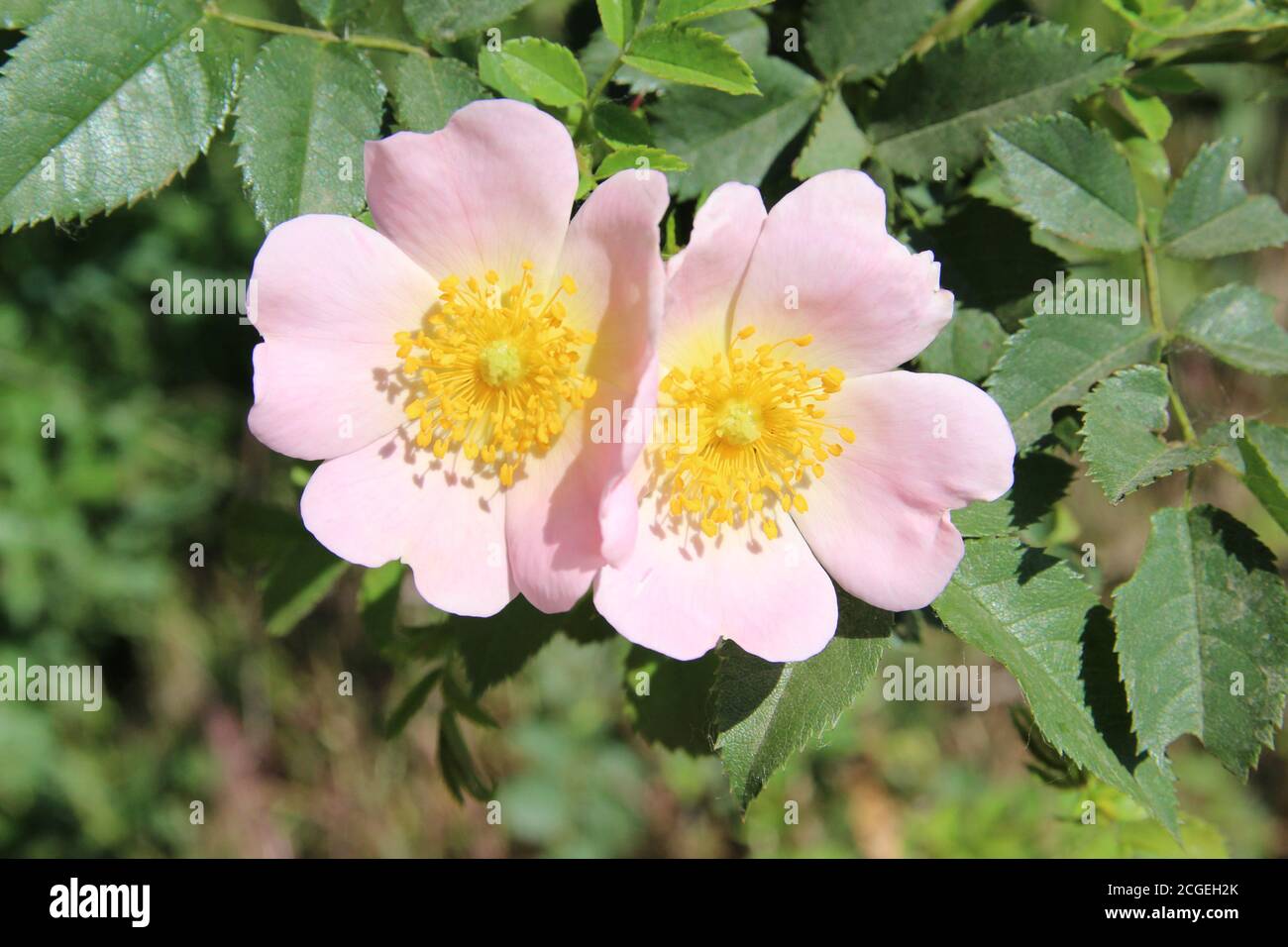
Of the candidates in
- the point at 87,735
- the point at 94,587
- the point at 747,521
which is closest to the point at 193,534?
the point at 94,587

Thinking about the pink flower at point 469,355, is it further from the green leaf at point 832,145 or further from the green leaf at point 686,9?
the green leaf at point 832,145

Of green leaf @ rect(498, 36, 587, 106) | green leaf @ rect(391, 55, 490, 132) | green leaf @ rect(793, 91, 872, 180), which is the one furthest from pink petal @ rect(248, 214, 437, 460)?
green leaf @ rect(793, 91, 872, 180)

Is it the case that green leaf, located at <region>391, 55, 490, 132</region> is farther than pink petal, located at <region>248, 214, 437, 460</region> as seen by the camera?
Yes

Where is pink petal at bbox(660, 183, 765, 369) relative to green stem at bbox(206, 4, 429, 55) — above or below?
below

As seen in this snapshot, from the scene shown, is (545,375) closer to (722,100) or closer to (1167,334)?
(722,100)

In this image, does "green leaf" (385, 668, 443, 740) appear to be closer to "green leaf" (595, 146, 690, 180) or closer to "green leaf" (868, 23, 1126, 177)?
"green leaf" (595, 146, 690, 180)

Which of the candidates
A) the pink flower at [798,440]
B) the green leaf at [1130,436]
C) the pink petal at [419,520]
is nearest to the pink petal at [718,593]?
the pink flower at [798,440]
